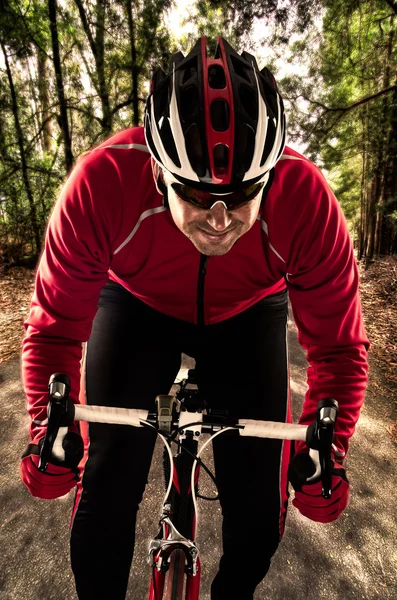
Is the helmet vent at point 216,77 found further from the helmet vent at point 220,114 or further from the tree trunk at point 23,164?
the tree trunk at point 23,164

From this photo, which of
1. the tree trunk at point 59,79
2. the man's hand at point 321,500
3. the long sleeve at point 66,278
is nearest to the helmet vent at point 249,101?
the long sleeve at point 66,278

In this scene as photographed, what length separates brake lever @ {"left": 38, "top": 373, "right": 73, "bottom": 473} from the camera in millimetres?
1068

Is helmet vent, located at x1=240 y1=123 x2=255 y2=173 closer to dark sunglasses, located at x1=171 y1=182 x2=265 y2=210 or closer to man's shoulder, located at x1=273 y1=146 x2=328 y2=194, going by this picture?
dark sunglasses, located at x1=171 y1=182 x2=265 y2=210

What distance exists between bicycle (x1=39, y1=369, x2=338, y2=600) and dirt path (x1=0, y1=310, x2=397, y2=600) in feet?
1.46

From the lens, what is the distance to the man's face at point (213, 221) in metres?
1.39

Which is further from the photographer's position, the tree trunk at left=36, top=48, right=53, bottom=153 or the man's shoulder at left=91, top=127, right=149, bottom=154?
the tree trunk at left=36, top=48, right=53, bottom=153

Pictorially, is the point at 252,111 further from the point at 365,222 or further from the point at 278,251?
the point at 365,222

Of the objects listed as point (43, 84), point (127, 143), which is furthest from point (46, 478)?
point (43, 84)

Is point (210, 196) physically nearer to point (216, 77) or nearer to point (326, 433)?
point (216, 77)

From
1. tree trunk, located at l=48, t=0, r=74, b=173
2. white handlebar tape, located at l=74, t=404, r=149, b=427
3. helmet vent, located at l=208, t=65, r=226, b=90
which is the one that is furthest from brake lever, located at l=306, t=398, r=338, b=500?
tree trunk, located at l=48, t=0, r=74, b=173

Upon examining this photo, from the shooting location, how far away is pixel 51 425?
1094 mm

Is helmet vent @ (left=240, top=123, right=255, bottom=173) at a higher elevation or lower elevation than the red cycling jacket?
higher

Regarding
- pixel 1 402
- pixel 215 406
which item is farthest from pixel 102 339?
pixel 1 402

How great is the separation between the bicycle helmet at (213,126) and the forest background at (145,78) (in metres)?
6.10
